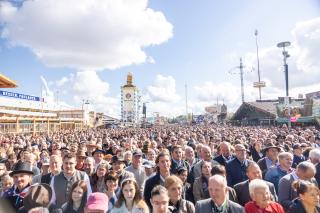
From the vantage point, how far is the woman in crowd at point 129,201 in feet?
12.8

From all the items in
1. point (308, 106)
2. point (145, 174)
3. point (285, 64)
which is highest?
point (285, 64)

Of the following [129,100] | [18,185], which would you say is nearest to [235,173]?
[18,185]

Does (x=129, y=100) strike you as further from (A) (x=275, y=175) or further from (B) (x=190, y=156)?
(A) (x=275, y=175)

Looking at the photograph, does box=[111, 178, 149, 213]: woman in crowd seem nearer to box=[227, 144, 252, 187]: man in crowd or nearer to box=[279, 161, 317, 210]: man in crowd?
box=[279, 161, 317, 210]: man in crowd

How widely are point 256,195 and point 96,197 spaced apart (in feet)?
6.63

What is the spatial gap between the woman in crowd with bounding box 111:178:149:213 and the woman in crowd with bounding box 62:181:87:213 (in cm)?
46

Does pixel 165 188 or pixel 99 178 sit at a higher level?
pixel 165 188

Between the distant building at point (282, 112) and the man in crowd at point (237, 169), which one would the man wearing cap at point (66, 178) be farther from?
the distant building at point (282, 112)

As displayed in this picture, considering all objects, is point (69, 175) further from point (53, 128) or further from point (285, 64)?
point (53, 128)

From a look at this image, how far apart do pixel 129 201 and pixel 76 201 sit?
2.48 ft

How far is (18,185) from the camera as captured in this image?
4.66m

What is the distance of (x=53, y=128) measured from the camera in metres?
44.0

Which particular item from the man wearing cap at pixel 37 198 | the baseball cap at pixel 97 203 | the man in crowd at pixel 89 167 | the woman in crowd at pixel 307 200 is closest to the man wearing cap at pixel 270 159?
the woman in crowd at pixel 307 200

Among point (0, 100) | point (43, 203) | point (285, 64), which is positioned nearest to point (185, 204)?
point (43, 203)
